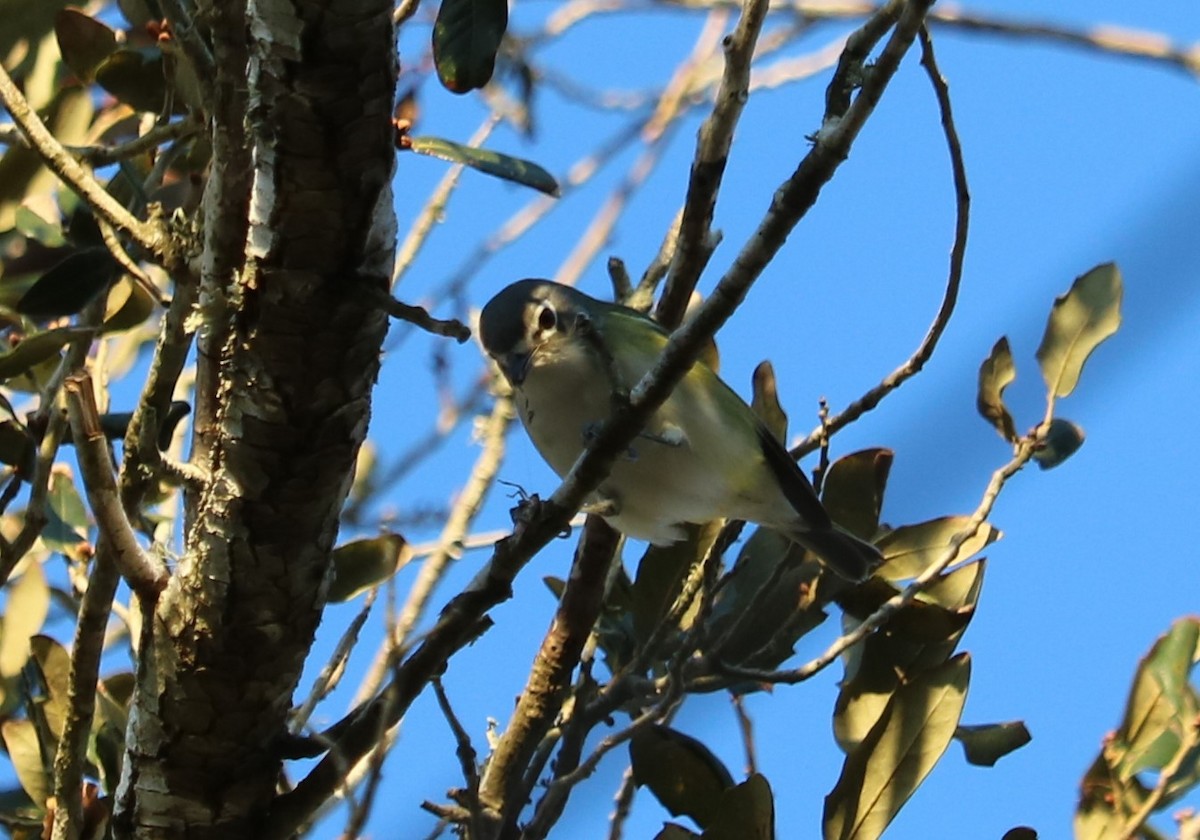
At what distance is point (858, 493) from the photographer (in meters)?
2.85

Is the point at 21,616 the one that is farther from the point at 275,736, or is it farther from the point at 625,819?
the point at 625,819

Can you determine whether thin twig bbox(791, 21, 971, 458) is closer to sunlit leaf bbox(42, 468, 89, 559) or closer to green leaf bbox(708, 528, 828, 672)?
green leaf bbox(708, 528, 828, 672)

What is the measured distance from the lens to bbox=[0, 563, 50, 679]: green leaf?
8.87 feet

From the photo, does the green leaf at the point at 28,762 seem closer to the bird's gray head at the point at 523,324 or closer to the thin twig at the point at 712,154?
the bird's gray head at the point at 523,324

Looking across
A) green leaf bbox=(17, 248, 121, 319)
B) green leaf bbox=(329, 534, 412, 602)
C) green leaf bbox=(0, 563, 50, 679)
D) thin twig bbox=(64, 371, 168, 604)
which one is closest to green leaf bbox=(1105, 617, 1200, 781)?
green leaf bbox=(329, 534, 412, 602)

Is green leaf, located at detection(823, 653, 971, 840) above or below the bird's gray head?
below

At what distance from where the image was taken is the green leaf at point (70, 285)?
2355mm

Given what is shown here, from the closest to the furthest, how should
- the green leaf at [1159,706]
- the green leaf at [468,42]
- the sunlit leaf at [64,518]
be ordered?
the green leaf at [468,42], the green leaf at [1159,706], the sunlit leaf at [64,518]

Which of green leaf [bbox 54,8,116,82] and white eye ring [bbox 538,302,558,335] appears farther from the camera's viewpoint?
white eye ring [bbox 538,302,558,335]

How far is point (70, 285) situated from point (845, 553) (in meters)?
1.52

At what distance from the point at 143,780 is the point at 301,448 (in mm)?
616

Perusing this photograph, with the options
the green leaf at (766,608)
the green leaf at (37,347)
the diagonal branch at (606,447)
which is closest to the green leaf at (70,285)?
the green leaf at (37,347)

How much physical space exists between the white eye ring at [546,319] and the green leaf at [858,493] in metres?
0.80

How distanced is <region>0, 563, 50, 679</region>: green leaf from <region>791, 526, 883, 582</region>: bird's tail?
60.2 inches
